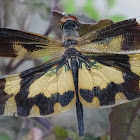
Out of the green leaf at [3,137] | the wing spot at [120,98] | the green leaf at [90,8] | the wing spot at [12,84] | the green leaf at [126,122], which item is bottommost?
the green leaf at [3,137]

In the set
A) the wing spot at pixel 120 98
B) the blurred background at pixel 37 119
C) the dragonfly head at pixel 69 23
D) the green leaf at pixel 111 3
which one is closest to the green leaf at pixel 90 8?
the green leaf at pixel 111 3

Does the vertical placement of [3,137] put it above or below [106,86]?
below

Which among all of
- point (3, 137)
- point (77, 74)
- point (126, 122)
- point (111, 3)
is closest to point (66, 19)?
point (77, 74)

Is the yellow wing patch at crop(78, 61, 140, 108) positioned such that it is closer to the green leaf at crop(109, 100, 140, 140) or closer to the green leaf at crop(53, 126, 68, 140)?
the green leaf at crop(109, 100, 140, 140)

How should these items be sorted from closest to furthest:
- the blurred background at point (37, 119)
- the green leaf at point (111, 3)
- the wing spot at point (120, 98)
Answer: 1. the wing spot at point (120, 98)
2. the blurred background at point (37, 119)
3. the green leaf at point (111, 3)

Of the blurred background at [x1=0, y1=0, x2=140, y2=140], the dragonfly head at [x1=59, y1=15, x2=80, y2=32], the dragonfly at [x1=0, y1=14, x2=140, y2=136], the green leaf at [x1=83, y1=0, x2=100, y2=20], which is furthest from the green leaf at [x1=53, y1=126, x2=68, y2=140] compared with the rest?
the green leaf at [x1=83, y1=0, x2=100, y2=20]

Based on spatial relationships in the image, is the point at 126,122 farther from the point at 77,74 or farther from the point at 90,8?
the point at 90,8

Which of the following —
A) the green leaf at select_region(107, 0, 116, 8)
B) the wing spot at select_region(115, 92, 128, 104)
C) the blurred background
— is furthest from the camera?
the green leaf at select_region(107, 0, 116, 8)

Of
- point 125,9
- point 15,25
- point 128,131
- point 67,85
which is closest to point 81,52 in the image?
point 67,85

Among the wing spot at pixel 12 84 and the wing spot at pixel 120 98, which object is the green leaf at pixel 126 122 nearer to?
the wing spot at pixel 120 98
